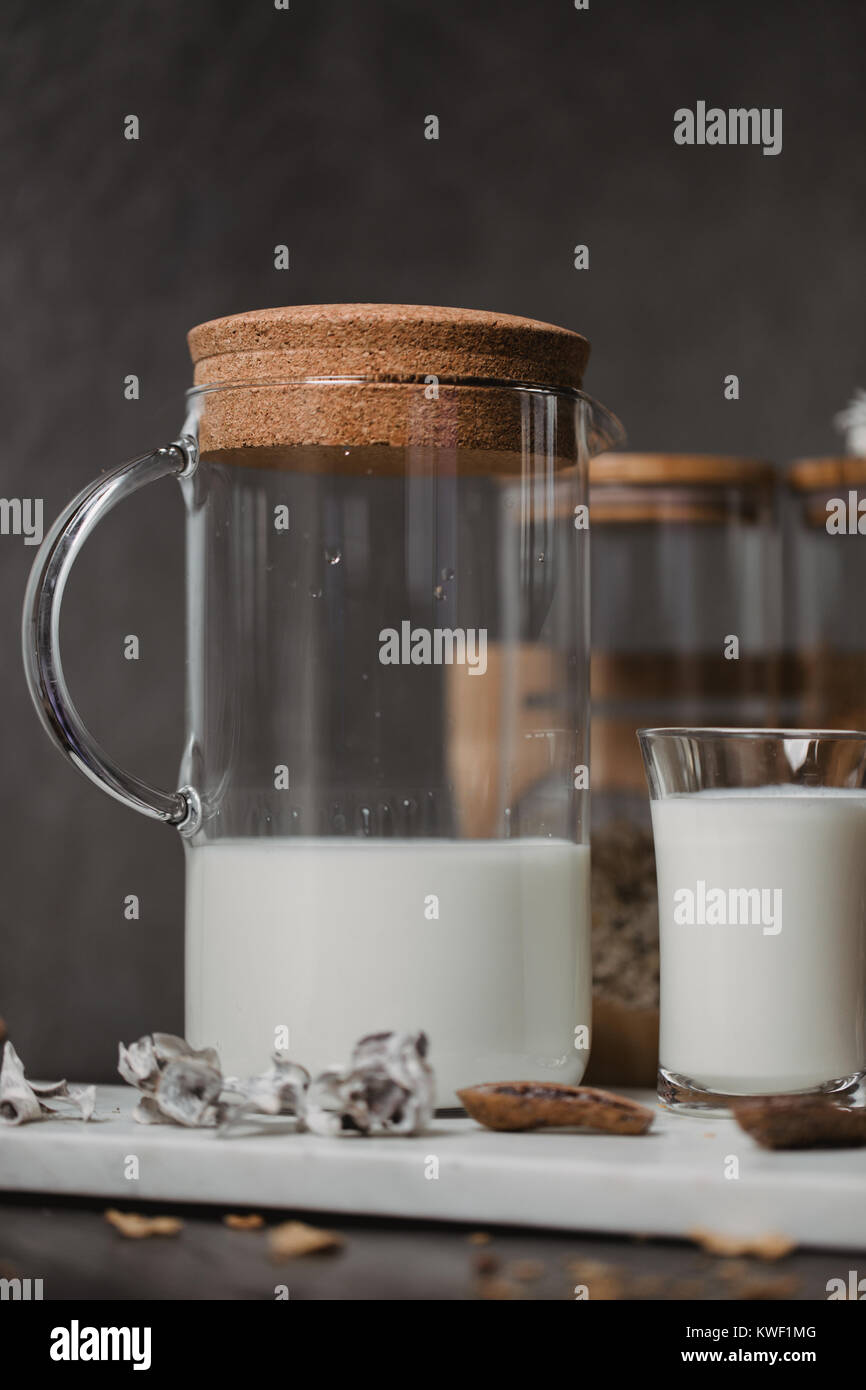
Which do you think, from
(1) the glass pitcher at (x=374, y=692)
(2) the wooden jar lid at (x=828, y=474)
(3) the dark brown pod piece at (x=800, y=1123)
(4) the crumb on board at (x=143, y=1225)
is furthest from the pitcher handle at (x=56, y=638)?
(2) the wooden jar lid at (x=828, y=474)

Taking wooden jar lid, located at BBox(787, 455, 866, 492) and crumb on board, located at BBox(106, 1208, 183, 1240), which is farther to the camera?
wooden jar lid, located at BBox(787, 455, 866, 492)

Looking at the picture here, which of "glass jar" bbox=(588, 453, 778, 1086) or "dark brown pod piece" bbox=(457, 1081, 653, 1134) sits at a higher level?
"glass jar" bbox=(588, 453, 778, 1086)

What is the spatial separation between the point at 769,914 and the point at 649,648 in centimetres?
46

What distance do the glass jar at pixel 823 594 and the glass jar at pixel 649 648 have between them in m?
0.02

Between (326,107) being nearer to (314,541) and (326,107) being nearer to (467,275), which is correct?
(467,275)

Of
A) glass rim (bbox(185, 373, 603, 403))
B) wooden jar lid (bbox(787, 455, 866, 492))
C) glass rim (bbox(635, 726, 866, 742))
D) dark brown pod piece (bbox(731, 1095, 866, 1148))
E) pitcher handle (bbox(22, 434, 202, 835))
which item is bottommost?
dark brown pod piece (bbox(731, 1095, 866, 1148))

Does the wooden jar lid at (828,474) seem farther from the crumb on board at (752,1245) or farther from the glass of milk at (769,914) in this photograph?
the crumb on board at (752,1245)

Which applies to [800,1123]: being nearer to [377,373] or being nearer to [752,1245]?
[752,1245]

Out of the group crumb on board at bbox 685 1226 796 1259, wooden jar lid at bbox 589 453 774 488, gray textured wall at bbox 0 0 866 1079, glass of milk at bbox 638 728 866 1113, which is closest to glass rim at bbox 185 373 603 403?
glass of milk at bbox 638 728 866 1113

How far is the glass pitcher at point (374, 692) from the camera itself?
0.74 meters

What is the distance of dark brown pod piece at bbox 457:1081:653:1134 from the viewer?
0.70m

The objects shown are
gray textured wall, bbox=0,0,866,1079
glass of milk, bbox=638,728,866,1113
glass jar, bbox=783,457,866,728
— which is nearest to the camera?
glass of milk, bbox=638,728,866,1113

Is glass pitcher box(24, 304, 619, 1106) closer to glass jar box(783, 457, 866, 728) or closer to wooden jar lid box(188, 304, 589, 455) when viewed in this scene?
wooden jar lid box(188, 304, 589, 455)

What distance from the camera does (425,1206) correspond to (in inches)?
25.4
